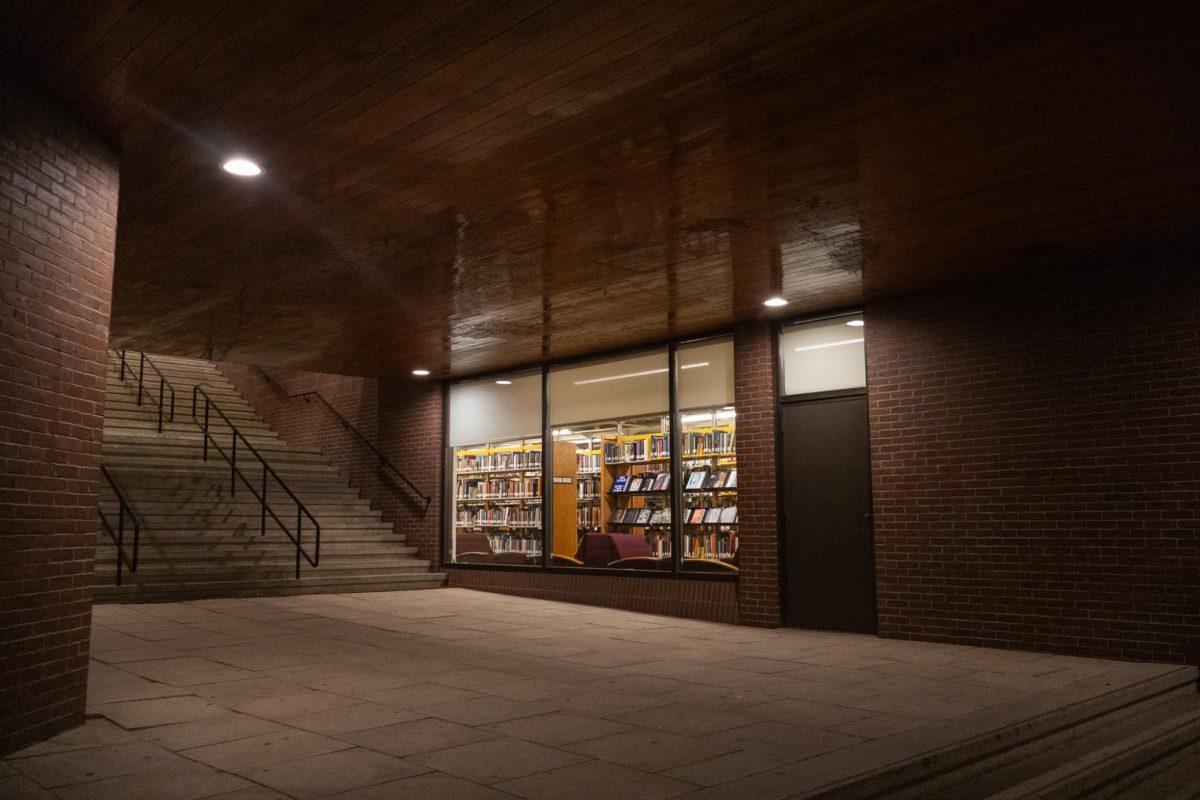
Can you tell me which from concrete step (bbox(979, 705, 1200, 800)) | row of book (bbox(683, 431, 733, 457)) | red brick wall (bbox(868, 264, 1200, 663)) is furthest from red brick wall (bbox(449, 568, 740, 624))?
concrete step (bbox(979, 705, 1200, 800))

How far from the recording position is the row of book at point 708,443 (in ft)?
34.5

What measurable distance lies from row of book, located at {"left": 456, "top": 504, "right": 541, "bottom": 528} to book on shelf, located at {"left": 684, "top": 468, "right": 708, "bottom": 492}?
2562 mm

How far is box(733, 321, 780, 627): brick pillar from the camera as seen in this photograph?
930cm

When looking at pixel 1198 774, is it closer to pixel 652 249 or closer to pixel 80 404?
pixel 652 249

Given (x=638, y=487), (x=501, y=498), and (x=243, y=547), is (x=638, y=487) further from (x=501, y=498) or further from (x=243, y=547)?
(x=243, y=547)

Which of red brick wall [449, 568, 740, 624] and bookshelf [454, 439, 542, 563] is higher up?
bookshelf [454, 439, 542, 563]

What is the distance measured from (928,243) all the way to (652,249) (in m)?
2.08

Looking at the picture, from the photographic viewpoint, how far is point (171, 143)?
5102mm

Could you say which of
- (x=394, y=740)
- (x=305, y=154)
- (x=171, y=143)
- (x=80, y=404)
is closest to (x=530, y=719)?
(x=394, y=740)

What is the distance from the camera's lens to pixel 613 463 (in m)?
11.9

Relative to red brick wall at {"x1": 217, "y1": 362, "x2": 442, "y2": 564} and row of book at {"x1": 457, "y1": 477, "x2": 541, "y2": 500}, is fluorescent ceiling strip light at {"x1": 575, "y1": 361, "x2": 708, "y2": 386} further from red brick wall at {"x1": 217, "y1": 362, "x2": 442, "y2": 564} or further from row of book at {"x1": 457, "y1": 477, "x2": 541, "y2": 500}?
red brick wall at {"x1": 217, "y1": 362, "x2": 442, "y2": 564}

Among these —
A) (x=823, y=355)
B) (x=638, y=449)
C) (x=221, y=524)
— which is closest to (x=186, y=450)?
(x=221, y=524)

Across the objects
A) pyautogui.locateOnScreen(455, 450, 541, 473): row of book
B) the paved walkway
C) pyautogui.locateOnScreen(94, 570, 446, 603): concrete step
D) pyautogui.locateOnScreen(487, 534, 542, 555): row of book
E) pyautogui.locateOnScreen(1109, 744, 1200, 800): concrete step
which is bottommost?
pyautogui.locateOnScreen(1109, 744, 1200, 800): concrete step

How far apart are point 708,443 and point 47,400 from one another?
7220 millimetres
